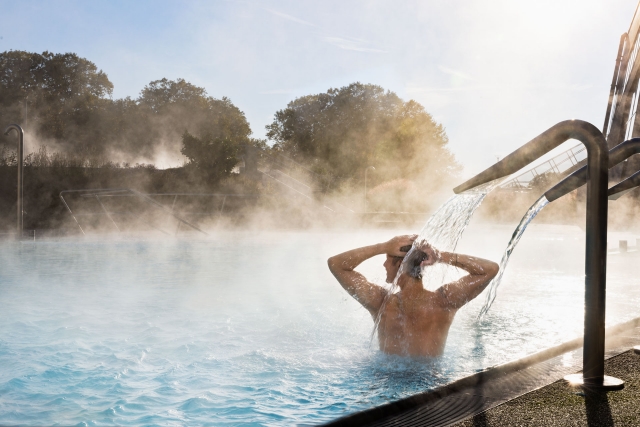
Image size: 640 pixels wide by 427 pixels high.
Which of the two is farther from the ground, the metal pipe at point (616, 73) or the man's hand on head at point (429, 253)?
the metal pipe at point (616, 73)

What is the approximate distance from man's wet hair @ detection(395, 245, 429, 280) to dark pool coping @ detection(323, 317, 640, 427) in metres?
0.64

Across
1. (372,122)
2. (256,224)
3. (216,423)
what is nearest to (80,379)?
(216,423)

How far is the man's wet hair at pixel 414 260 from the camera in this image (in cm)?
273

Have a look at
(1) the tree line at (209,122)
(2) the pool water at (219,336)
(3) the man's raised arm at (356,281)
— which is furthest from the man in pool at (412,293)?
(1) the tree line at (209,122)

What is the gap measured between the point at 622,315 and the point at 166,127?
30.0m

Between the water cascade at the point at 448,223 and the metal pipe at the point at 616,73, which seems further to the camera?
the metal pipe at the point at 616,73

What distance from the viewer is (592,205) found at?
199cm

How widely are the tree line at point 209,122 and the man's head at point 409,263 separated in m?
18.6

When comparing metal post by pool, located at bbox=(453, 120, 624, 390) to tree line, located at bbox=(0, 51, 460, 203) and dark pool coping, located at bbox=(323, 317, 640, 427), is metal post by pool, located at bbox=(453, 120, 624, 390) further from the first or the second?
tree line, located at bbox=(0, 51, 460, 203)

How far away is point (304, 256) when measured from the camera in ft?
33.6

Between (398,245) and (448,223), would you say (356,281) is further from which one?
(448,223)

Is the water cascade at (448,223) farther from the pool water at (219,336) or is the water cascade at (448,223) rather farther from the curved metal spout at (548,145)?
the pool water at (219,336)

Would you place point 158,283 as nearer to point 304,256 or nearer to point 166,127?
point 304,256

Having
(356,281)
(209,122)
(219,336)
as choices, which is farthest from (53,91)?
(356,281)
